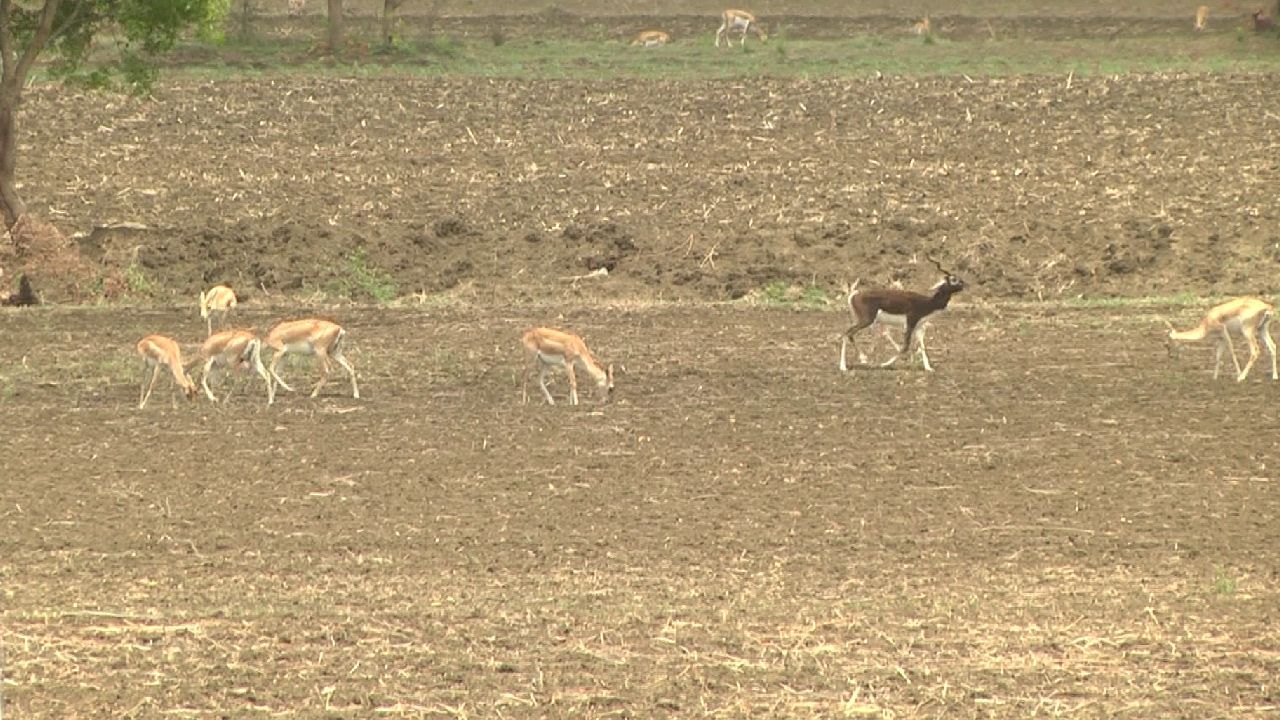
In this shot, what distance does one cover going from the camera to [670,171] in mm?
32031

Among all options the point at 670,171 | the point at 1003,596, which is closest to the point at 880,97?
the point at 670,171

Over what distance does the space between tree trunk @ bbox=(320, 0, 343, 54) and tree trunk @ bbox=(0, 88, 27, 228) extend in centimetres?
1443

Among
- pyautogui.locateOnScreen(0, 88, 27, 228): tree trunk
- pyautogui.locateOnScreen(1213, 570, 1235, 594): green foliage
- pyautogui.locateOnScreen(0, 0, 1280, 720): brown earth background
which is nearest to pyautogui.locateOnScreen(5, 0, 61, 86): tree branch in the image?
pyautogui.locateOnScreen(0, 88, 27, 228): tree trunk

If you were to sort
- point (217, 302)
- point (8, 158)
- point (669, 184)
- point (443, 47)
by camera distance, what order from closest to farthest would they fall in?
point (217, 302), point (8, 158), point (669, 184), point (443, 47)

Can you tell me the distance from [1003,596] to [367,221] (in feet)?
58.7

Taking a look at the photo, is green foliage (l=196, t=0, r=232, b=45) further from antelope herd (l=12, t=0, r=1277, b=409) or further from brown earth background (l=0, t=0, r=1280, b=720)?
antelope herd (l=12, t=0, r=1277, b=409)

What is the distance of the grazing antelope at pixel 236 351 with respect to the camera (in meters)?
19.2

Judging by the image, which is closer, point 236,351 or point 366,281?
point 236,351

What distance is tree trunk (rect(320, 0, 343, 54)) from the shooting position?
4215 centimetres

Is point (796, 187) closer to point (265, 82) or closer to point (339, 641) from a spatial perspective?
point (265, 82)

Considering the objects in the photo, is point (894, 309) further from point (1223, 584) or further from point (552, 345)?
point (1223, 584)

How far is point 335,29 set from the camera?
4234 centimetres

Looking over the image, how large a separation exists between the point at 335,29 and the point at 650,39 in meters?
7.06

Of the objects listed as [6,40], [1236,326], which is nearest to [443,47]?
[6,40]
